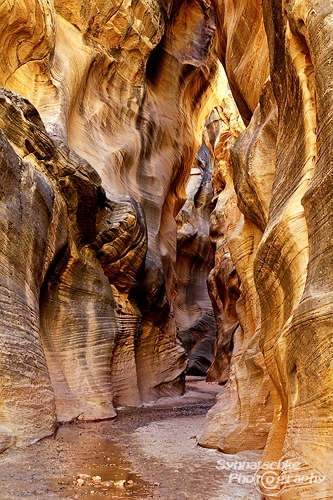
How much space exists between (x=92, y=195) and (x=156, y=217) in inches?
238

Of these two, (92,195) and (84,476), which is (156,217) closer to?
(92,195)

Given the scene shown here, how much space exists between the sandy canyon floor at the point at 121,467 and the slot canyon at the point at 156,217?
173 mm

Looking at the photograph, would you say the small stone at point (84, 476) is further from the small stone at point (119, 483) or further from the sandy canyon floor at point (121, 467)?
the small stone at point (119, 483)

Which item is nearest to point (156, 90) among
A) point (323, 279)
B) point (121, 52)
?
point (121, 52)

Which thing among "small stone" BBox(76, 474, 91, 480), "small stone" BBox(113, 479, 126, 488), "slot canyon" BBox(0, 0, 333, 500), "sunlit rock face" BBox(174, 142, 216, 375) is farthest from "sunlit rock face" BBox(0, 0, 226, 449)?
"sunlit rock face" BBox(174, 142, 216, 375)

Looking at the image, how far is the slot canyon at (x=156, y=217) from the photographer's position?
14.9 ft

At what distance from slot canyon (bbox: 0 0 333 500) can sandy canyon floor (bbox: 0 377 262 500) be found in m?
0.17

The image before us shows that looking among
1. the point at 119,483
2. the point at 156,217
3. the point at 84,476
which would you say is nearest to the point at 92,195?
the point at 156,217

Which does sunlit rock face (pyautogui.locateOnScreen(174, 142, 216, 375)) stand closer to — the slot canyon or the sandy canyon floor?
the slot canyon

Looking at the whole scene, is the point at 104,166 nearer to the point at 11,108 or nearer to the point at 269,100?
the point at 11,108

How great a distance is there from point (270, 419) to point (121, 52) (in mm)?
13074

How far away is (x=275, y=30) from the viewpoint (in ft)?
22.1

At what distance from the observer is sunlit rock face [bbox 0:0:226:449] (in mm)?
7781

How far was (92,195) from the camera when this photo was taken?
10.7 metres
